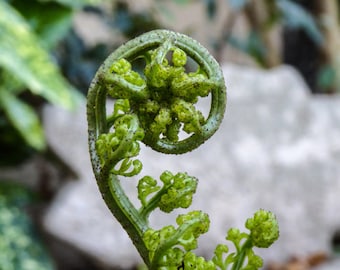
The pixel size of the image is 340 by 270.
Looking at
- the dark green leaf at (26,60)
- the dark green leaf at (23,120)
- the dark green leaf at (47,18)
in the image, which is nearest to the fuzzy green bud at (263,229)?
the dark green leaf at (26,60)

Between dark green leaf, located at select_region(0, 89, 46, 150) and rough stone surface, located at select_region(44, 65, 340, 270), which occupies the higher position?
rough stone surface, located at select_region(44, 65, 340, 270)

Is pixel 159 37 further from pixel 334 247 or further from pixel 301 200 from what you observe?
pixel 334 247

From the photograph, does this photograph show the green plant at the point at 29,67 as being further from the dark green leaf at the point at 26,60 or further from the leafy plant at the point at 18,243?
the leafy plant at the point at 18,243

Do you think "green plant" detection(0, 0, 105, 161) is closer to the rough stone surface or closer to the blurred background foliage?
the blurred background foliage

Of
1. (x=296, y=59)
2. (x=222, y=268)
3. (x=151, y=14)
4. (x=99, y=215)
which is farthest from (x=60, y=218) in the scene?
(x=296, y=59)

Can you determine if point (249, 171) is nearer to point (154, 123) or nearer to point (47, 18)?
point (47, 18)

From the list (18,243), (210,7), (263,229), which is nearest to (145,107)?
(263,229)

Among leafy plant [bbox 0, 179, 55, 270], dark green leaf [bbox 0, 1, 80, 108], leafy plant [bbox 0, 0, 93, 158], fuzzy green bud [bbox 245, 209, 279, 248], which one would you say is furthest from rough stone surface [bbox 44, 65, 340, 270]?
fuzzy green bud [bbox 245, 209, 279, 248]
